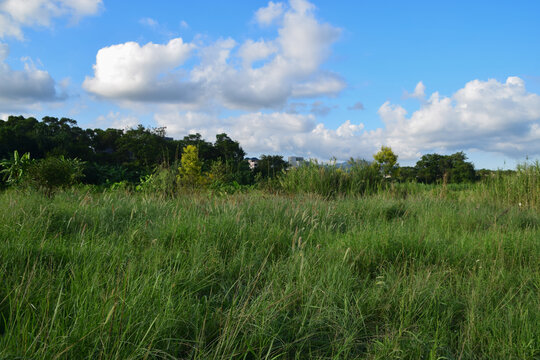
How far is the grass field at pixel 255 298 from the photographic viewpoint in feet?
5.21

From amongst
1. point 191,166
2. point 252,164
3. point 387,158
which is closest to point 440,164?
point 387,158

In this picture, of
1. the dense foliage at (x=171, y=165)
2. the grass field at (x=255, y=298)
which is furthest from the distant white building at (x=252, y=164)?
the grass field at (x=255, y=298)

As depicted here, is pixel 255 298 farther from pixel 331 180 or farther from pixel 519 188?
pixel 519 188

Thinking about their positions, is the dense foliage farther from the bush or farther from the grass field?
the grass field

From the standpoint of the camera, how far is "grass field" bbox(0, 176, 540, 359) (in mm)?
1587

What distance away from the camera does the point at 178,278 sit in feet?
7.37

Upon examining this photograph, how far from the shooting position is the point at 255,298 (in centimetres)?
220

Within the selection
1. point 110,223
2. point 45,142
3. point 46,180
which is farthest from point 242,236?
point 45,142

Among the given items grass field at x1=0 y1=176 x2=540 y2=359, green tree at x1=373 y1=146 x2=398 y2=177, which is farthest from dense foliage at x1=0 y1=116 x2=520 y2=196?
grass field at x1=0 y1=176 x2=540 y2=359

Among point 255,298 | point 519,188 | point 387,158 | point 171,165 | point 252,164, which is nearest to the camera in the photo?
point 255,298

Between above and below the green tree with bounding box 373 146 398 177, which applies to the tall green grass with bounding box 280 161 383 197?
below

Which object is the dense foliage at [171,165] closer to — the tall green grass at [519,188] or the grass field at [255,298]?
the tall green grass at [519,188]

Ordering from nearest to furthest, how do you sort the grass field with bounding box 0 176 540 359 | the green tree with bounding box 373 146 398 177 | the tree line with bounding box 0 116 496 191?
the grass field with bounding box 0 176 540 359 → the tree line with bounding box 0 116 496 191 → the green tree with bounding box 373 146 398 177

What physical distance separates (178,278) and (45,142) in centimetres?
1819
